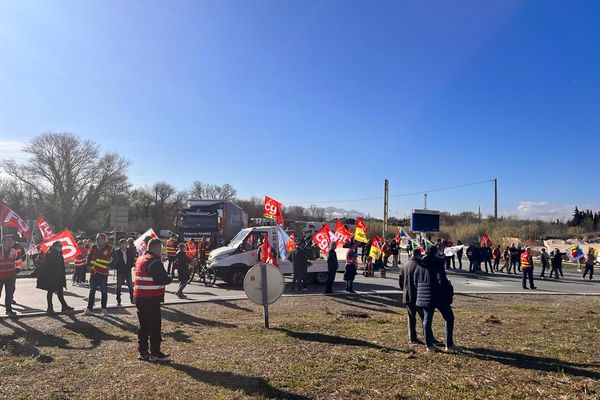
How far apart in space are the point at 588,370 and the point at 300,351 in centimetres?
387

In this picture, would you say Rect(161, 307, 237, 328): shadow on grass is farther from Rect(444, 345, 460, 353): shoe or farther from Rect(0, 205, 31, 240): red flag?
Rect(0, 205, 31, 240): red flag

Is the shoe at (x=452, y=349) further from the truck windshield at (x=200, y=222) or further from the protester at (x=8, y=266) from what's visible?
the truck windshield at (x=200, y=222)

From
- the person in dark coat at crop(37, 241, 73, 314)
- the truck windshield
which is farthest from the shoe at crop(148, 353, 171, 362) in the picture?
the truck windshield

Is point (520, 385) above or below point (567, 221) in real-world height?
below

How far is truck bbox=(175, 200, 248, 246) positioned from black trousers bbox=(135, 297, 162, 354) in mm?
20961

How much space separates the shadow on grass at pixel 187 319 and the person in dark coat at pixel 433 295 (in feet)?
12.8

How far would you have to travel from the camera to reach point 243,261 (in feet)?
54.9

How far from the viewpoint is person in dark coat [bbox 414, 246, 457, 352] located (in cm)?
689

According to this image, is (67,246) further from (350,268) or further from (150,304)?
(150,304)

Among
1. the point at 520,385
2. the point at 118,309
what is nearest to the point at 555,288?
the point at 520,385

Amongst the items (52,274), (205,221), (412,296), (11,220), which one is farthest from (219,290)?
(205,221)

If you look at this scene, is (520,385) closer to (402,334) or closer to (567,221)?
(402,334)

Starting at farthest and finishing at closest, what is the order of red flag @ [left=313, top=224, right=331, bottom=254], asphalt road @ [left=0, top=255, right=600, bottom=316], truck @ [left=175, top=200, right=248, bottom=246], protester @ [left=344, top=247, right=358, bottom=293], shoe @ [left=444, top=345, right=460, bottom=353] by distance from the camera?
1. truck @ [left=175, top=200, right=248, bottom=246]
2. red flag @ [left=313, top=224, right=331, bottom=254]
3. protester @ [left=344, top=247, right=358, bottom=293]
4. asphalt road @ [left=0, top=255, right=600, bottom=316]
5. shoe @ [left=444, top=345, right=460, bottom=353]

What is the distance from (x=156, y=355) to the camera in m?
6.43
